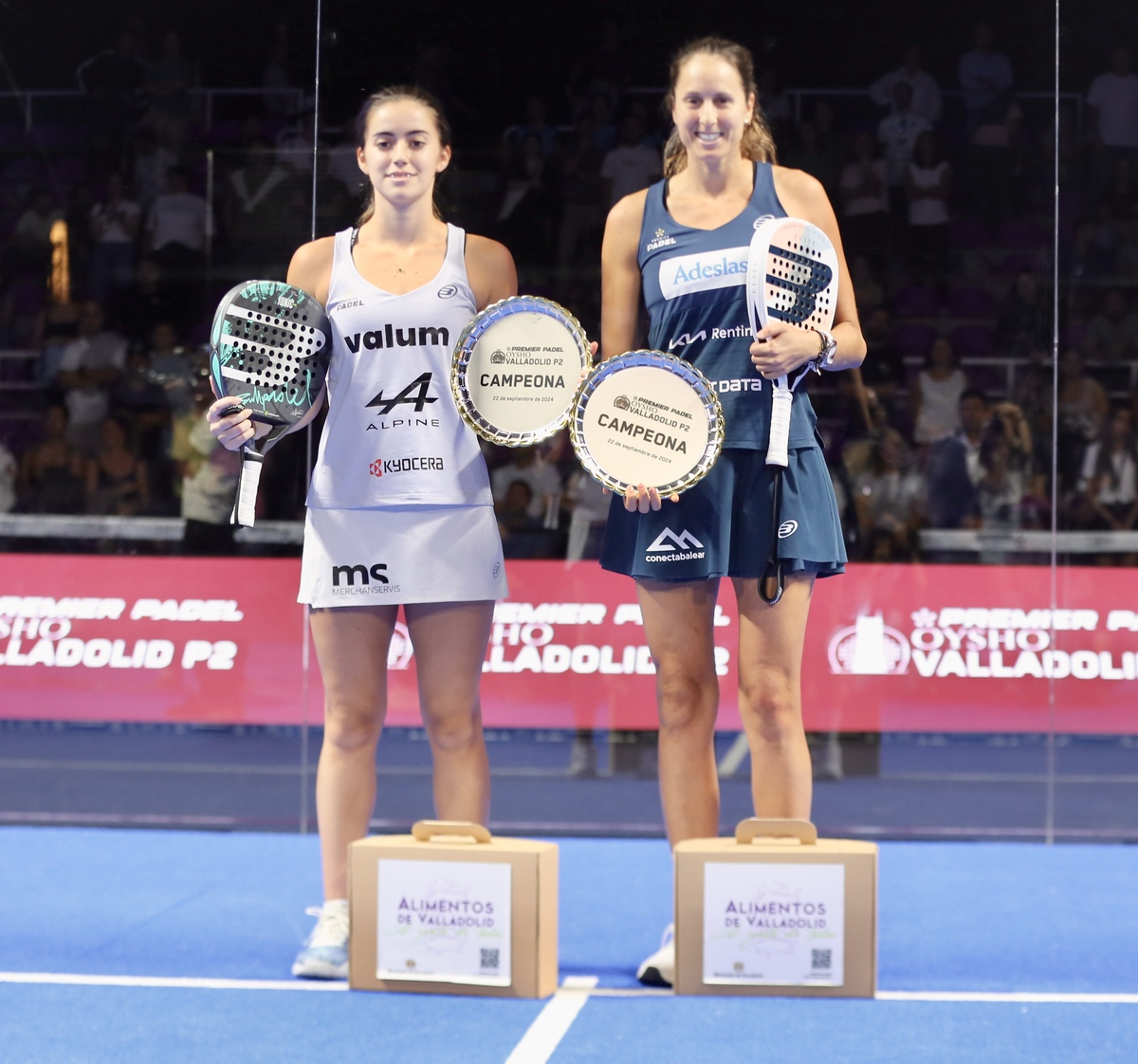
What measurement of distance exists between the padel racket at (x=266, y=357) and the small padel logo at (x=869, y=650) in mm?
2273

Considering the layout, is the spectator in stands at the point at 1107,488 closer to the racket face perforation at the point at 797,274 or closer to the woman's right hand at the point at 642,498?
the racket face perforation at the point at 797,274

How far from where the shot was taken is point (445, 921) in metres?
2.73

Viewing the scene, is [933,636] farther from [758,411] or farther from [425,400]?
[425,400]

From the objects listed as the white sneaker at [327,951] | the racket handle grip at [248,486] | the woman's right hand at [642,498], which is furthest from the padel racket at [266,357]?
the white sneaker at [327,951]

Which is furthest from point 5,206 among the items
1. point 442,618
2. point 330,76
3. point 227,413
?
→ point 442,618

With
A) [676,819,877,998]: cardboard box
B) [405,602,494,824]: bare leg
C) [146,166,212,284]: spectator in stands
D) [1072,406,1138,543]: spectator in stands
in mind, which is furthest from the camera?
[146,166,212,284]: spectator in stands

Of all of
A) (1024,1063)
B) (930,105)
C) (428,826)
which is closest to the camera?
(1024,1063)

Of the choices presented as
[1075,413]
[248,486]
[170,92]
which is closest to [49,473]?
[170,92]

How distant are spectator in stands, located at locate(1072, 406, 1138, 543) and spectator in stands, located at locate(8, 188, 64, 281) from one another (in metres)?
3.41

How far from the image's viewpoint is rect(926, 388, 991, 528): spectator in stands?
15.2 feet

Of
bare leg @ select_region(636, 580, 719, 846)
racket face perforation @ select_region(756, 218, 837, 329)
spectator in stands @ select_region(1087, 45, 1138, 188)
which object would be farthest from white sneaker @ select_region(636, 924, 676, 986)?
spectator in stands @ select_region(1087, 45, 1138, 188)

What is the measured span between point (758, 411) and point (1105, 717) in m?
2.35

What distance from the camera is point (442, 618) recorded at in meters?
2.99

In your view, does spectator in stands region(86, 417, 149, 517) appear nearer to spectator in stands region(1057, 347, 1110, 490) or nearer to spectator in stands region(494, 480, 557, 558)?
spectator in stands region(494, 480, 557, 558)
